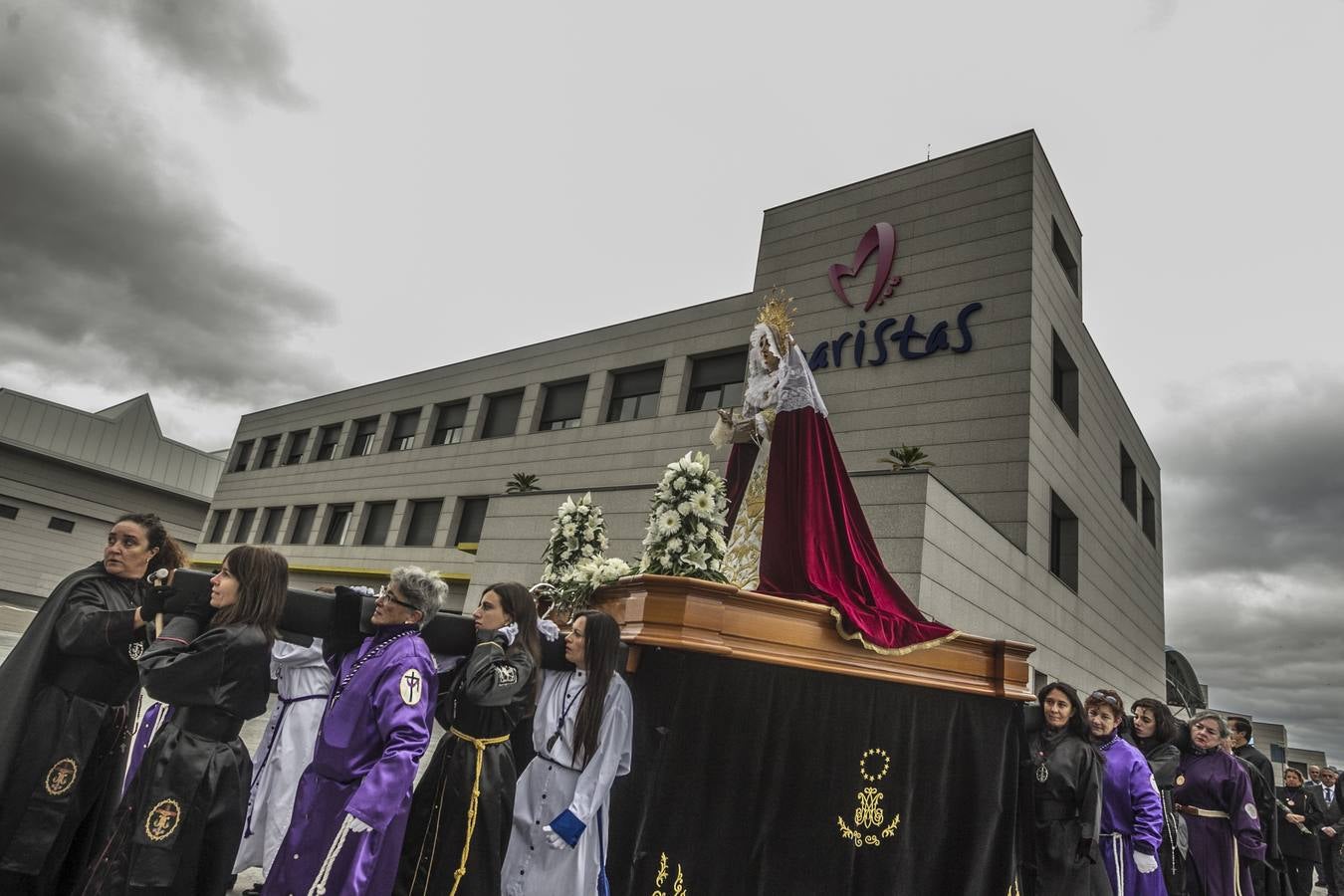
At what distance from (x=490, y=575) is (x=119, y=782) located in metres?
12.5

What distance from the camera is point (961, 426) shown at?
46.8 ft

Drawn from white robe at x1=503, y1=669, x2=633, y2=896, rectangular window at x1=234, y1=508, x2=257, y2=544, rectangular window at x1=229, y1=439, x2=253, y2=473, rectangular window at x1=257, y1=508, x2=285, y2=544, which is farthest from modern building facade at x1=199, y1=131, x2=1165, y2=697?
rectangular window at x1=229, y1=439, x2=253, y2=473

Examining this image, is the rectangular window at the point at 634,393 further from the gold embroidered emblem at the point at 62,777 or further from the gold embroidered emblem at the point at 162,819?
the gold embroidered emblem at the point at 162,819

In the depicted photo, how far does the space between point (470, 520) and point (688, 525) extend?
19.7 metres

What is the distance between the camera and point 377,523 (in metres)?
25.7

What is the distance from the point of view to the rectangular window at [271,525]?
29.6 m

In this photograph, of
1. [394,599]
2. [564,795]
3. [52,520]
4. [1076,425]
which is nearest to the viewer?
[394,599]

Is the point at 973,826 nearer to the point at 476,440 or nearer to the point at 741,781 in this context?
the point at 741,781

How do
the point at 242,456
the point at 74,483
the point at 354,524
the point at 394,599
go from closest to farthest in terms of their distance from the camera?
the point at 394,599, the point at 354,524, the point at 74,483, the point at 242,456

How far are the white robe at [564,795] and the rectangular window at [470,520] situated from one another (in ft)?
63.6

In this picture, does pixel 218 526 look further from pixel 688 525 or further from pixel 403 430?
pixel 688 525

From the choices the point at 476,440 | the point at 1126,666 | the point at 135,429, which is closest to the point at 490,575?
the point at 476,440

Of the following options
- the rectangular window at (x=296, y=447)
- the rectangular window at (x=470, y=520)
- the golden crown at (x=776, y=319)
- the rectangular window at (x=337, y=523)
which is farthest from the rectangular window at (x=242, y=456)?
the golden crown at (x=776, y=319)

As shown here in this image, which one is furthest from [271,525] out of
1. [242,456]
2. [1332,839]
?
[1332,839]
